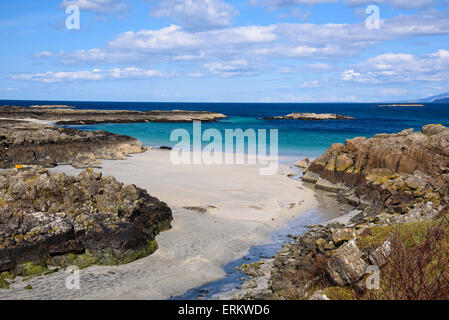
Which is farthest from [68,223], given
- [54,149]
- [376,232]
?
[54,149]

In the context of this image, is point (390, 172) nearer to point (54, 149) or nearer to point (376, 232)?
point (376, 232)

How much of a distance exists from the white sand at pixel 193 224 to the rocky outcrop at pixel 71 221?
23.6 inches

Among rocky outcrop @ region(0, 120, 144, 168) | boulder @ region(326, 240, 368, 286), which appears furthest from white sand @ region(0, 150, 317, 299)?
boulder @ region(326, 240, 368, 286)

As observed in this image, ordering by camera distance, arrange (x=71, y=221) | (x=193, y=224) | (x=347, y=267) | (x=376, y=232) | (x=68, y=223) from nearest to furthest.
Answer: (x=347, y=267) < (x=376, y=232) < (x=68, y=223) < (x=71, y=221) < (x=193, y=224)

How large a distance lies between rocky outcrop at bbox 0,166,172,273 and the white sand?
60 centimetres

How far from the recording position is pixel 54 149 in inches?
1280

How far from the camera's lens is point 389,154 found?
2320 centimetres

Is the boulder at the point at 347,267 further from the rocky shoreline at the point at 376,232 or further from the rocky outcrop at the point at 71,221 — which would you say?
the rocky outcrop at the point at 71,221

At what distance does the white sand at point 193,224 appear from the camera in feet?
36.2

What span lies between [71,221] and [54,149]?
21.8m

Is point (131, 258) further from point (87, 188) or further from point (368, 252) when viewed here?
point (368, 252)
